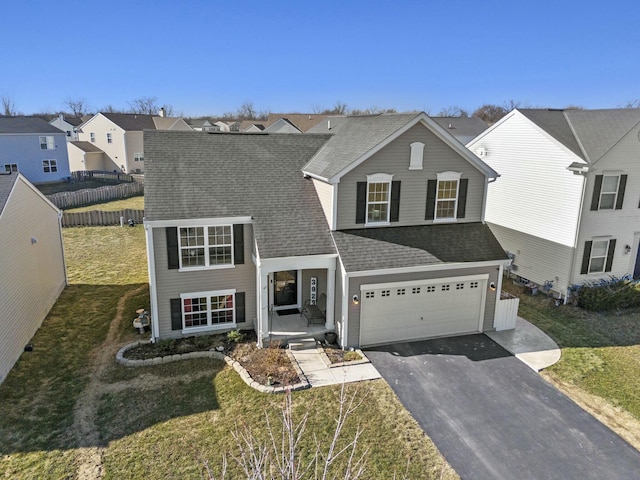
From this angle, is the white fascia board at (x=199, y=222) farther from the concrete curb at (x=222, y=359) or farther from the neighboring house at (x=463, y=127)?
the neighboring house at (x=463, y=127)

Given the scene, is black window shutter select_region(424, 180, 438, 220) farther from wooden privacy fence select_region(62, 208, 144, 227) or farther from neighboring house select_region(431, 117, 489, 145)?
neighboring house select_region(431, 117, 489, 145)

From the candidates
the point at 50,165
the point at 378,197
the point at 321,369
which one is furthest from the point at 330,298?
the point at 50,165

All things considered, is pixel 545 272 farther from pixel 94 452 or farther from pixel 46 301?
pixel 46 301

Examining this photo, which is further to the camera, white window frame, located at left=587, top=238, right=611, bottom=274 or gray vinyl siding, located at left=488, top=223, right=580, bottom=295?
white window frame, located at left=587, top=238, right=611, bottom=274

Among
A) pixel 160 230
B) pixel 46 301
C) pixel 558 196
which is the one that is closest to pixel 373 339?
pixel 160 230

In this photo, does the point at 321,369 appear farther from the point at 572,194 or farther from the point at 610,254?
the point at 610,254

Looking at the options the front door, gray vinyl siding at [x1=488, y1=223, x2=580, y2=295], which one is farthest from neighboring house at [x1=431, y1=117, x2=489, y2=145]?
the front door
